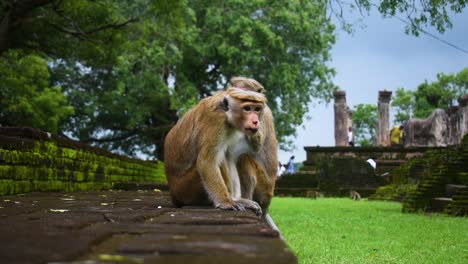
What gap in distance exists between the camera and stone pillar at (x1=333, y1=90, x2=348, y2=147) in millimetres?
33562

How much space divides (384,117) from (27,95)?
19.1 m

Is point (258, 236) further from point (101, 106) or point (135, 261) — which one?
point (101, 106)

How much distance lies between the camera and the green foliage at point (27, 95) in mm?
19781

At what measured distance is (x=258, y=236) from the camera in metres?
2.61

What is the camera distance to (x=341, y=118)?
33.8 m

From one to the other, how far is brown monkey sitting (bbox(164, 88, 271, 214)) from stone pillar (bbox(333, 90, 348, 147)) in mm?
28660

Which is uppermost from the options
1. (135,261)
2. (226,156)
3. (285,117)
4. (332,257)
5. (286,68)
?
(286,68)

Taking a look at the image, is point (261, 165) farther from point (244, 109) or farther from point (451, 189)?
point (451, 189)

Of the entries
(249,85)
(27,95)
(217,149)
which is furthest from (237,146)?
(27,95)

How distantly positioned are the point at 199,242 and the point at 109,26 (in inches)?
524

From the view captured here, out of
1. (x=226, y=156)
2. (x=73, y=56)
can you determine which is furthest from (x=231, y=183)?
(x=73, y=56)

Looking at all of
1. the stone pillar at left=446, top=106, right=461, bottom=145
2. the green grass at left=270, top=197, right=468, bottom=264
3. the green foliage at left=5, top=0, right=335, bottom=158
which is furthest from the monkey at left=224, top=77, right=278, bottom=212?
the stone pillar at left=446, top=106, right=461, bottom=145

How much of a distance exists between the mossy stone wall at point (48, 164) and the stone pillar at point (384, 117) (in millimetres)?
23253

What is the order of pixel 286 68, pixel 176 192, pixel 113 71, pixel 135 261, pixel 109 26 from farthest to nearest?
1. pixel 113 71
2. pixel 286 68
3. pixel 109 26
4. pixel 176 192
5. pixel 135 261
